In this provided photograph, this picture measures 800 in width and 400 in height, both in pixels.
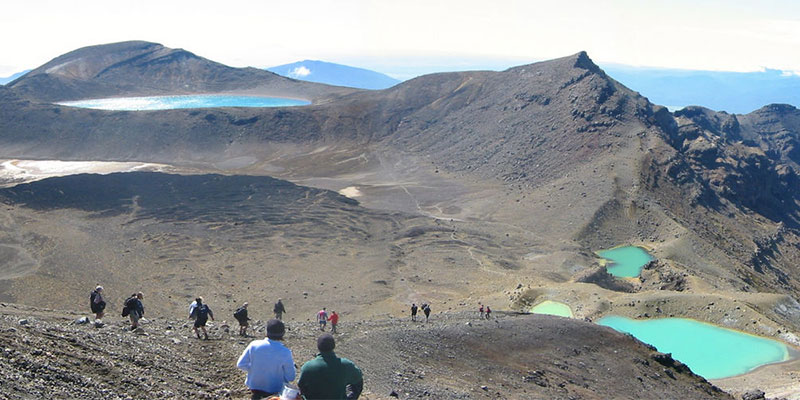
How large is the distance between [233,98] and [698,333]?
13823 cm

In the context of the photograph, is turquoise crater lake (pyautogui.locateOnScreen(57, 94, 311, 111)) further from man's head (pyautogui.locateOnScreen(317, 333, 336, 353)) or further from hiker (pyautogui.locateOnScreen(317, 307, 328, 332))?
man's head (pyautogui.locateOnScreen(317, 333, 336, 353))

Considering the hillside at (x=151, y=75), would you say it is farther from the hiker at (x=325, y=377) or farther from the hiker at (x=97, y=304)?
the hiker at (x=325, y=377)

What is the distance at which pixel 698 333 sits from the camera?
36281mm

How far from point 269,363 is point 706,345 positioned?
111ft

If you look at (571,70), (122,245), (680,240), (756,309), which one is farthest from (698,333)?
(571,70)

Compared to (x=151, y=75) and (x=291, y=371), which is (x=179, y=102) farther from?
(x=291, y=371)

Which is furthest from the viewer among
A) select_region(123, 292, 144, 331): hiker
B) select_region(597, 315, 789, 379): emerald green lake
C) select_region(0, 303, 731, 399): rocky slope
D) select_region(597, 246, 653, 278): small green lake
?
select_region(597, 246, 653, 278): small green lake

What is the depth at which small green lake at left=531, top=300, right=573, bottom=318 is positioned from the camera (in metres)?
38.8

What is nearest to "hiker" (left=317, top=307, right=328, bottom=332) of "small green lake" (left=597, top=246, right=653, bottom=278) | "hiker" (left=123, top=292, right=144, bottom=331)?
"hiker" (left=123, top=292, right=144, bottom=331)

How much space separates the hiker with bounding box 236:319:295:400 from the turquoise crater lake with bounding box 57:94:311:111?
13260 centimetres

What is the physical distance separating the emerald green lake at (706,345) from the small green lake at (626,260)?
48.1ft

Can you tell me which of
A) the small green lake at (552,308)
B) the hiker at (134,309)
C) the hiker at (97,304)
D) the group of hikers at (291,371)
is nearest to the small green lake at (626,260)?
the small green lake at (552,308)

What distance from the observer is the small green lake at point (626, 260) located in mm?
52409

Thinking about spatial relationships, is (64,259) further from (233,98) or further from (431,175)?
(233,98)
